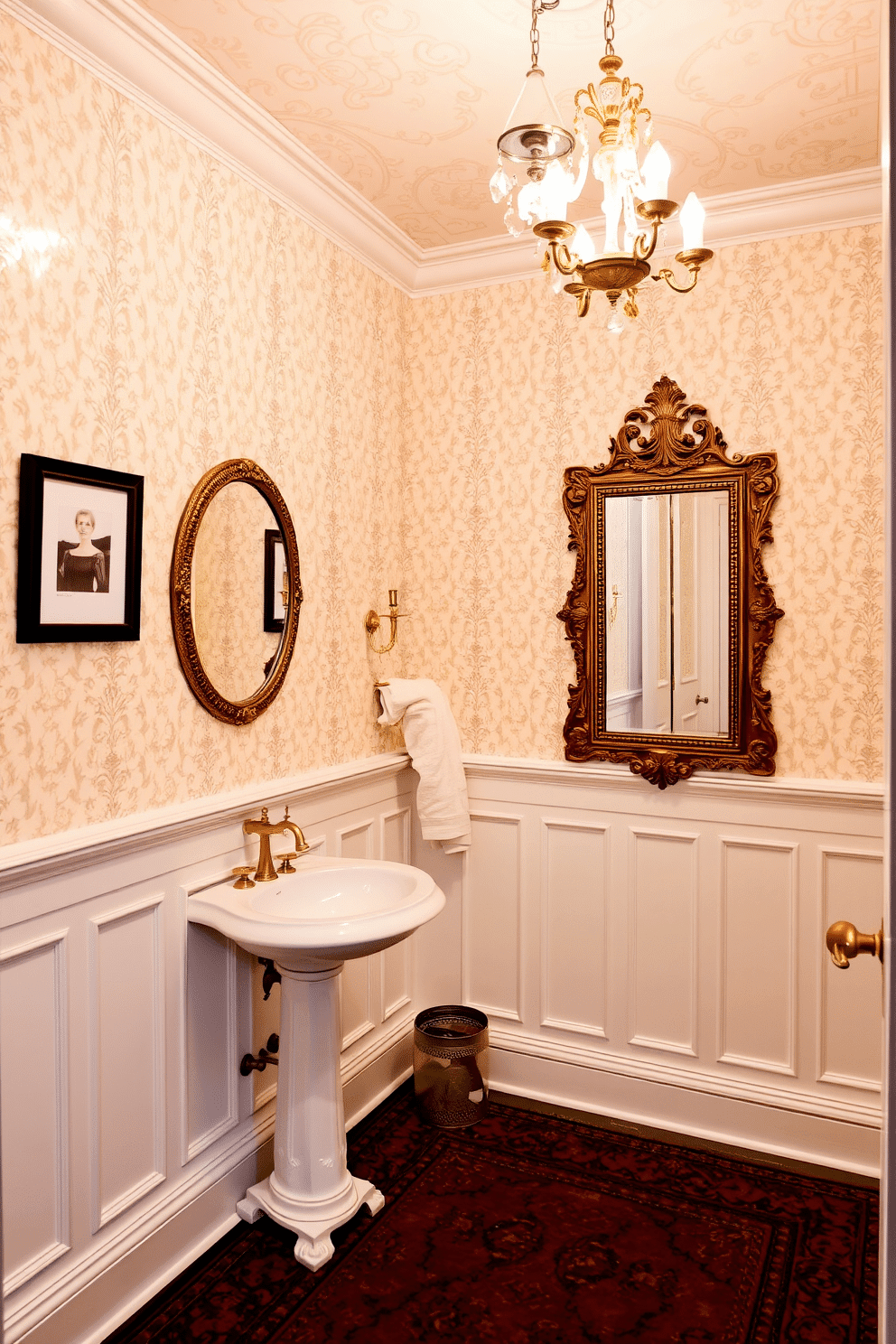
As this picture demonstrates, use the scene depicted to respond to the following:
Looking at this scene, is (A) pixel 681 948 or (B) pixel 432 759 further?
(B) pixel 432 759

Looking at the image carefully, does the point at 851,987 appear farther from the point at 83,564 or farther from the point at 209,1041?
the point at 83,564

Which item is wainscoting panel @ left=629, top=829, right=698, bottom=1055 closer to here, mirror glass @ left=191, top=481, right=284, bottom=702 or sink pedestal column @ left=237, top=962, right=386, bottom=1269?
sink pedestal column @ left=237, top=962, right=386, bottom=1269

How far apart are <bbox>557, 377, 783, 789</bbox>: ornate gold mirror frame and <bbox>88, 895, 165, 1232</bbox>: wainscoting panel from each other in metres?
1.47

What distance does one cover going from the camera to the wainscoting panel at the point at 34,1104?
5.88 ft

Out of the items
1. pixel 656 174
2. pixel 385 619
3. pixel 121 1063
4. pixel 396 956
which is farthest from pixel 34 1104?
pixel 656 174

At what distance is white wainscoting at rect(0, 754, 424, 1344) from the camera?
71.7 inches

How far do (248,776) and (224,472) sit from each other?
80cm

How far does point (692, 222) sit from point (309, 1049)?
2016mm

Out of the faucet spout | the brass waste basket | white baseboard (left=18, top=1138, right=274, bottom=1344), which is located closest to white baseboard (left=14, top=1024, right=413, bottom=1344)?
white baseboard (left=18, top=1138, right=274, bottom=1344)

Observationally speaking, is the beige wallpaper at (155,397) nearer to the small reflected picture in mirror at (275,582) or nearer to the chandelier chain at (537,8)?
the small reflected picture in mirror at (275,582)

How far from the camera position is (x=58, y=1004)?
74.8 inches

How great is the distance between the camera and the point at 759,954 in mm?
2807

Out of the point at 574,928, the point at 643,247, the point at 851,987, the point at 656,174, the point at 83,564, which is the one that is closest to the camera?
the point at 656,174

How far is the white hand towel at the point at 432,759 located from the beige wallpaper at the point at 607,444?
0.16m
